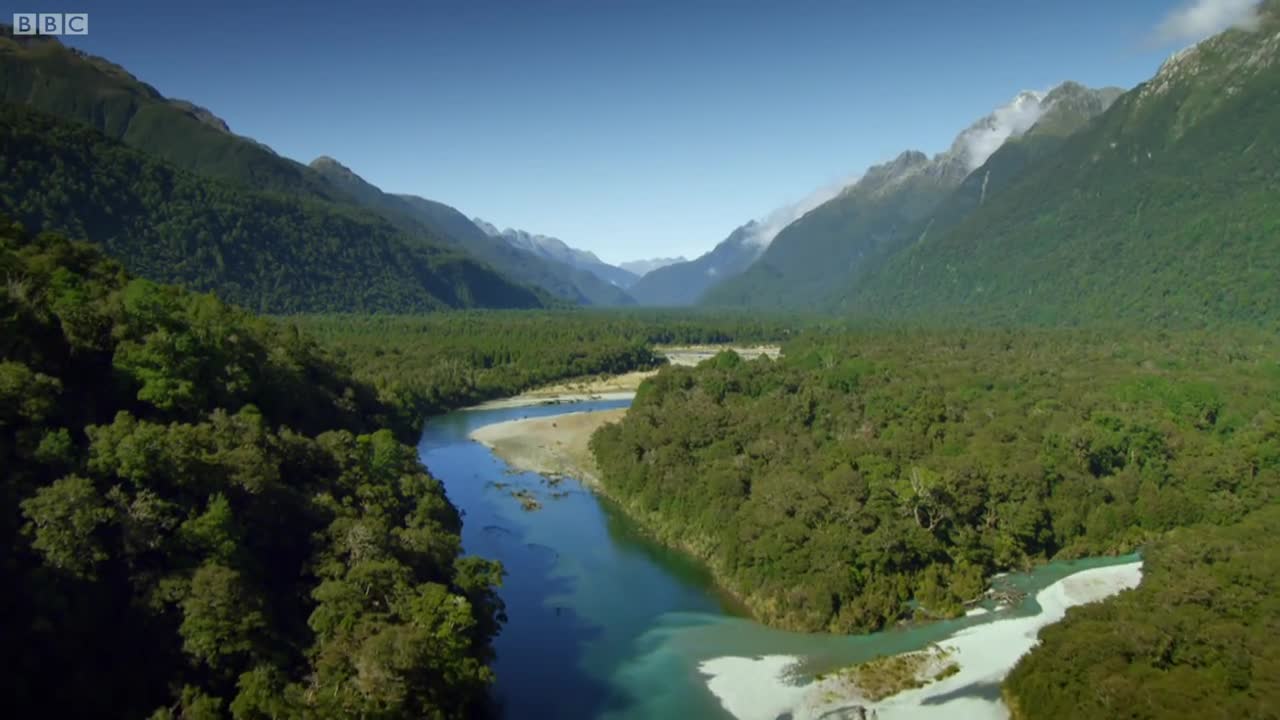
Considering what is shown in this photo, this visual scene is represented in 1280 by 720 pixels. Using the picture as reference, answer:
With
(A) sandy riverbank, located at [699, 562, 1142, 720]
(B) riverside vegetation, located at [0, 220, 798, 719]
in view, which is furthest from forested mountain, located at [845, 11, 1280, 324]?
(B) riverside vegetation, located at [0, 220, 798, 719]

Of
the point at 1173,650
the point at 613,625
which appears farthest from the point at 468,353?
the point at 1173,650

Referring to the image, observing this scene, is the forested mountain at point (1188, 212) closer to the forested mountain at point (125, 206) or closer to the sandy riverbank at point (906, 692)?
the sandy riverbank at point (906, 692)

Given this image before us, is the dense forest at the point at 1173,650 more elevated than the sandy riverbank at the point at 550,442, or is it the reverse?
the sandy riverbank at the point at 550,442

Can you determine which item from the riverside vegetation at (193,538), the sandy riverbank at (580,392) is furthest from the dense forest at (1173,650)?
the sandy riverbank at (580,392)

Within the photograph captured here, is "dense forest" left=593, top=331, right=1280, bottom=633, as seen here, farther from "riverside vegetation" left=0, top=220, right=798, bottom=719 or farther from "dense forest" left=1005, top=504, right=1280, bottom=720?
"riverside vegetation" left=0, top=220, right=798, bottom=719

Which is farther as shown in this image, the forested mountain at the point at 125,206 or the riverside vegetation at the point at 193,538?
the forested mountain at the point at 125,206

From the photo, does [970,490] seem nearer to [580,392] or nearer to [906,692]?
[906,692]

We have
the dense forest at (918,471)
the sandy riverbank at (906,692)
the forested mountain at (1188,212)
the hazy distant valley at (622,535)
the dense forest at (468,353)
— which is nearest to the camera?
the hazy distant valley at (622,535)
